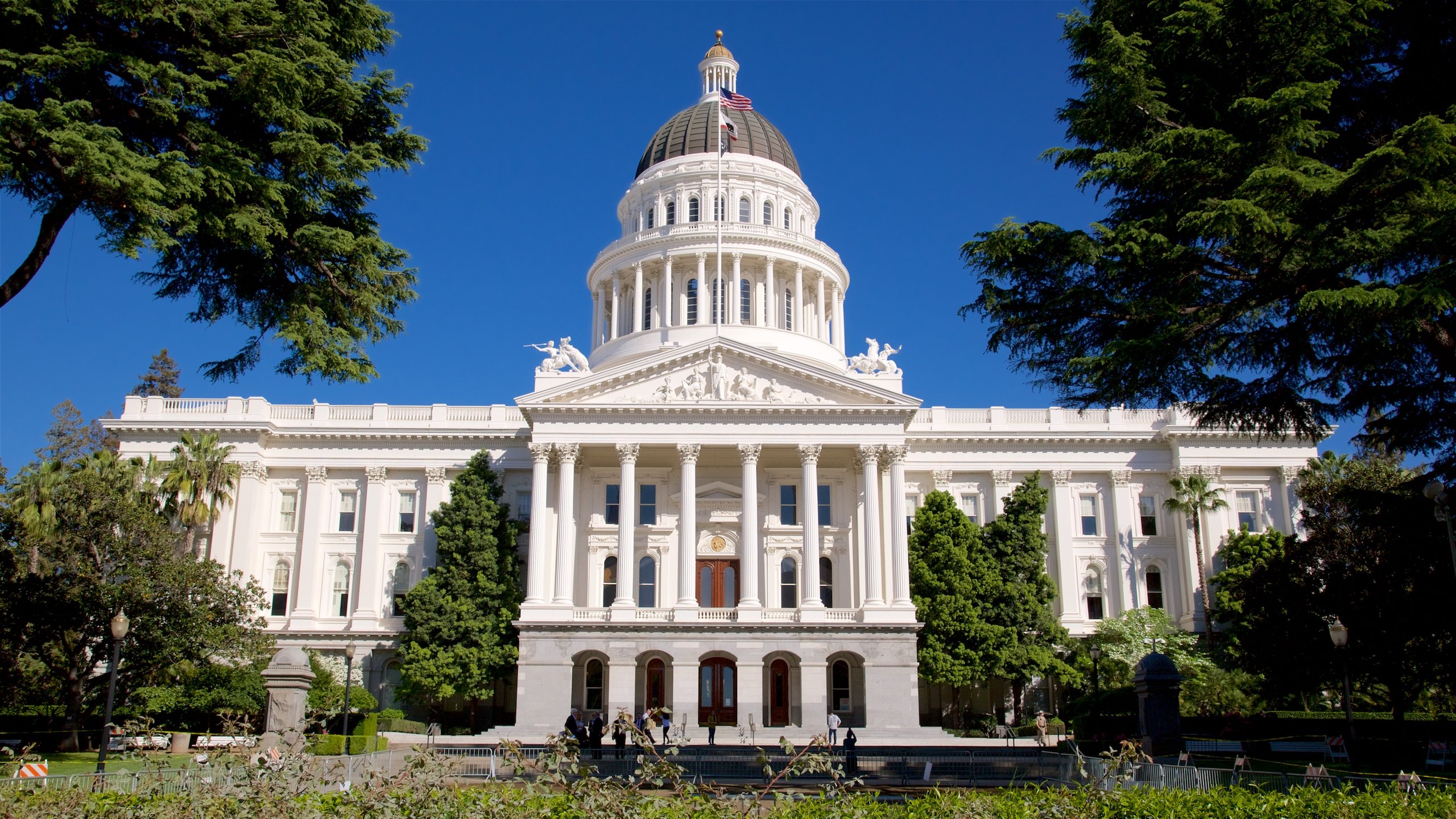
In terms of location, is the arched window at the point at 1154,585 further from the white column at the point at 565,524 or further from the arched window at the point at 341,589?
the arched window at the point at 341,589

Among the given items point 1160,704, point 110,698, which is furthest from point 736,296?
point 1160,704

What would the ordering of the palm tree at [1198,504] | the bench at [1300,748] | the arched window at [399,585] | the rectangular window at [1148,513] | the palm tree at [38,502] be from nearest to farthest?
the bench at [1300,748] → the palm tree at [38,502] → the palm tree at [1198,504] → the arched window at [399,585] → the rectangular window at [1148,513]

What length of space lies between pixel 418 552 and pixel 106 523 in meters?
18.6

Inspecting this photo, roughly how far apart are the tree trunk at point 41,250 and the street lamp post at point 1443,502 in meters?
23.6

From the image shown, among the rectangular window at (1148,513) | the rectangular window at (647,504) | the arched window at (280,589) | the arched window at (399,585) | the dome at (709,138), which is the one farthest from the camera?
the dome at (709,138)

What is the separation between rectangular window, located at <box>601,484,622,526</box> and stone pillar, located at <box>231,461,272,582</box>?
53.8ft

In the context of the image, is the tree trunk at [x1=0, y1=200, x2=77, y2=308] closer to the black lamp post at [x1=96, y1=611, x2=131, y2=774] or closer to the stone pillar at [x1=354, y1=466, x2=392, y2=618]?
the black lamp post at [x1=96, y1=611, x2=131, y2=774]

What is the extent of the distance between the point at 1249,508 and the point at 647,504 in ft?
93.4

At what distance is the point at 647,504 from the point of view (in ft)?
174

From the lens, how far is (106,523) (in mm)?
37000

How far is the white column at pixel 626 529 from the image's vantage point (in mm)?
47656

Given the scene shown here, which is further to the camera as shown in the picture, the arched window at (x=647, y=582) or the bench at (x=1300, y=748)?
the arched window at (x=647, y=582)

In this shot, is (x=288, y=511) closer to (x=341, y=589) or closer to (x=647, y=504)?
(x=341, y=589)

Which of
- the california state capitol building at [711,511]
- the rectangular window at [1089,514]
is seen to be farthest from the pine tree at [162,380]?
the rectangular window at [1089,514]
